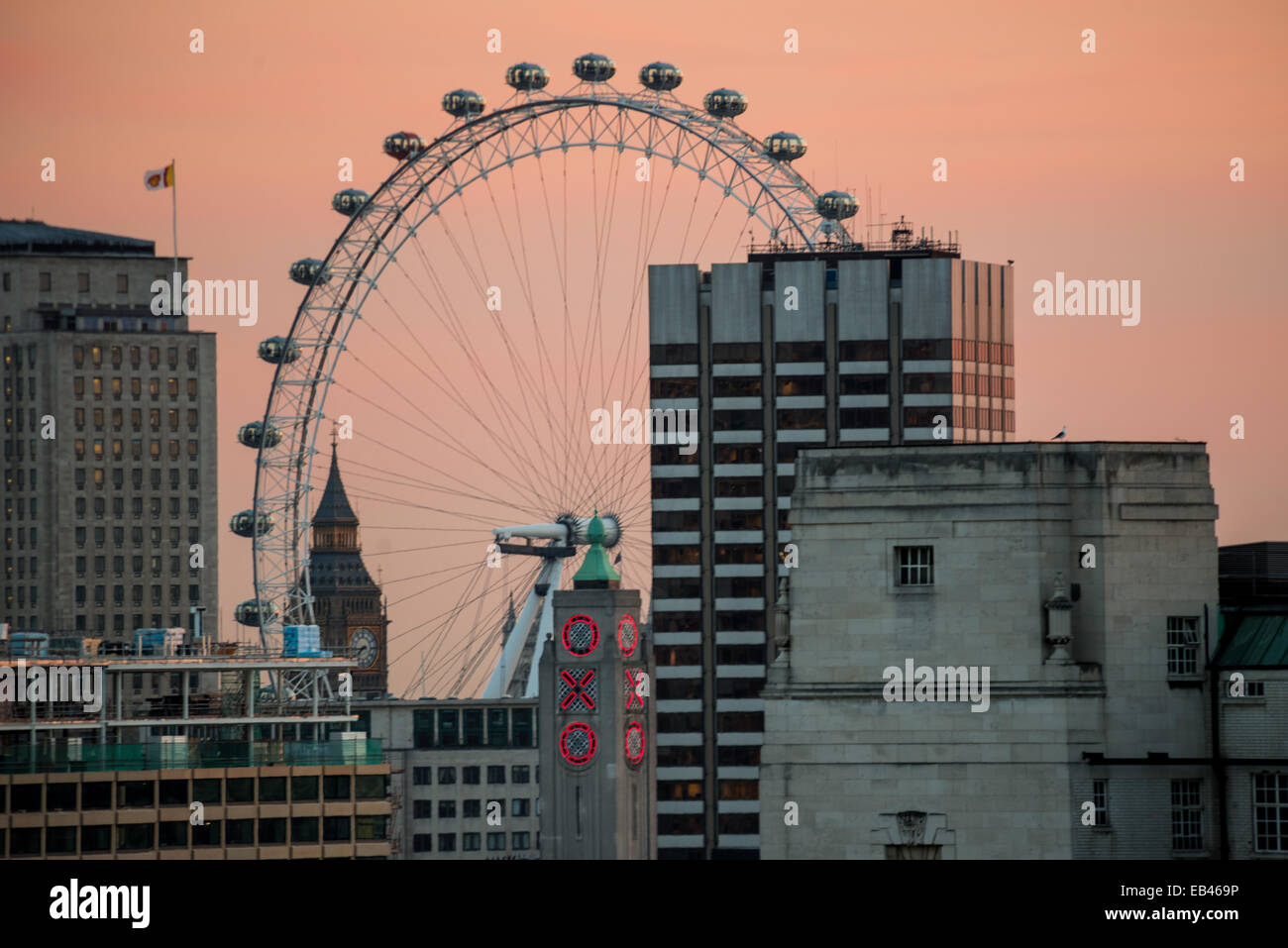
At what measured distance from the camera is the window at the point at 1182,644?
91625 mm

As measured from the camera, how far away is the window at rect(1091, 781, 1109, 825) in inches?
3494

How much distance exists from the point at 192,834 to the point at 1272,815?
201 feet

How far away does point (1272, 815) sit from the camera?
85938 mm

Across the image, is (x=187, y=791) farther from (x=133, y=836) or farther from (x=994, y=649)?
(x=994, y=649)

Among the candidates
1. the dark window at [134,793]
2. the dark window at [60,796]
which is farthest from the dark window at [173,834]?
the dark window at [60,796]

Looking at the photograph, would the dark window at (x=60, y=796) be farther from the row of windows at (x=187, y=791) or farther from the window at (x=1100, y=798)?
the window at (x=1100, y=798)

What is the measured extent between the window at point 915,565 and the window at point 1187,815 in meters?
12.4

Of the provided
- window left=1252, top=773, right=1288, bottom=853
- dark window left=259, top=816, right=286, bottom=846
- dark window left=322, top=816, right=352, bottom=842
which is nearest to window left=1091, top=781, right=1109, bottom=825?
window left=1252, top=773, right=1288, bottom=853

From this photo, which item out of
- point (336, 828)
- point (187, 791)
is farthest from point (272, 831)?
point (187, 791)

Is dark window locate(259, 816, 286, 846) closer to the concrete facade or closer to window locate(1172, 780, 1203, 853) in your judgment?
the concrete facade
